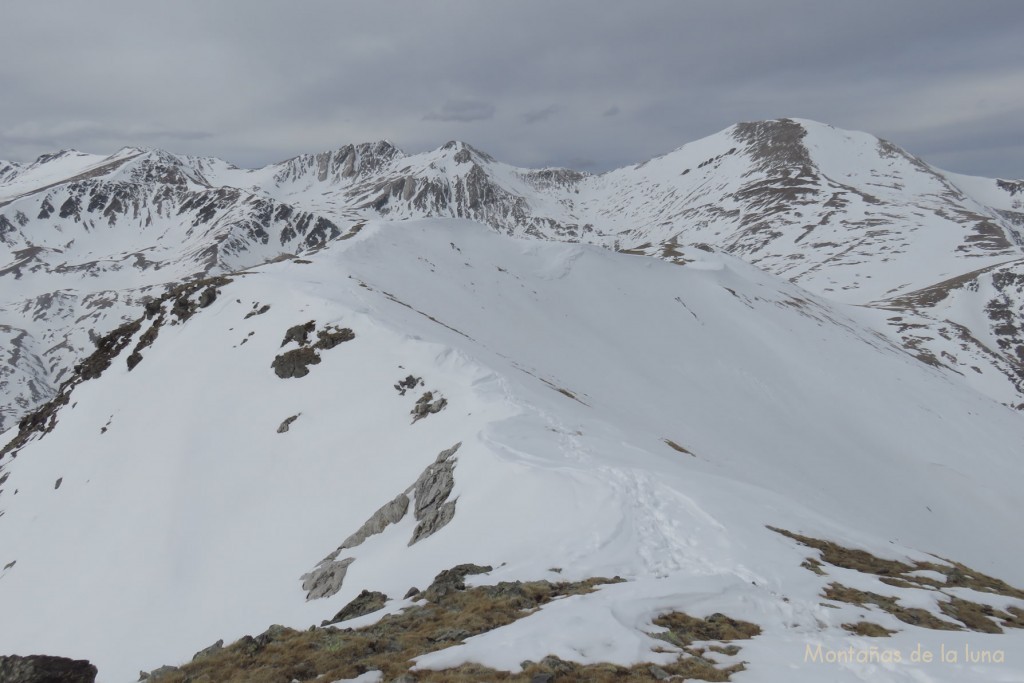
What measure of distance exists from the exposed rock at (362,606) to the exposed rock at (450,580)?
1.47 meters

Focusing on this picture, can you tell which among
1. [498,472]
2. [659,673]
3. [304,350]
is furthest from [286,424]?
[659,673]

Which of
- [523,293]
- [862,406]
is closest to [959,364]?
[862,406]

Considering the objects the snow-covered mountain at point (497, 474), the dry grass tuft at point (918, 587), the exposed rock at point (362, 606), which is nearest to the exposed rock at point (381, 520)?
the snow-covered mountain at point (497, 474)

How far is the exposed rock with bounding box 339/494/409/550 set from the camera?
72.3 feet

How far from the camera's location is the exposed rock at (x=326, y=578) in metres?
20.0

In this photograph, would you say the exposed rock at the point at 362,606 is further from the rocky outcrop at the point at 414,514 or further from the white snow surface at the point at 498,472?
the rocky outcrop at the point at 414,514

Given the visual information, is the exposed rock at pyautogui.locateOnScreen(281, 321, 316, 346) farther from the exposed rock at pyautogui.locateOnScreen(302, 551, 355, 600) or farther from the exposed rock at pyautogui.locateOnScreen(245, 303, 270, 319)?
the exposed rock at pyautogui.locateOnScreen(302, 551, 355, 600)

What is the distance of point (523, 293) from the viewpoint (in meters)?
66.1

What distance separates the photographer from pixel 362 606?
50.9ft

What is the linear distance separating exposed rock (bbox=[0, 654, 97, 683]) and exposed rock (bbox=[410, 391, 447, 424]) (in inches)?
725

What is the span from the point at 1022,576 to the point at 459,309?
4976cm

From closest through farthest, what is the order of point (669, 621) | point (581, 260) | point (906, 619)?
1. point (669, 621)
2. point (906, 619)
3. point (581, 260)

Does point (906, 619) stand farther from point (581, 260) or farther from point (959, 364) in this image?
point (959, 364)

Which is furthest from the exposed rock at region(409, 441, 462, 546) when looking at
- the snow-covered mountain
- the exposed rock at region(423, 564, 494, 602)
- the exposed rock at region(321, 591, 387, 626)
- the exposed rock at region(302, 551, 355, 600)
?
the exposed rock at region(423, 564, 494, 602)
